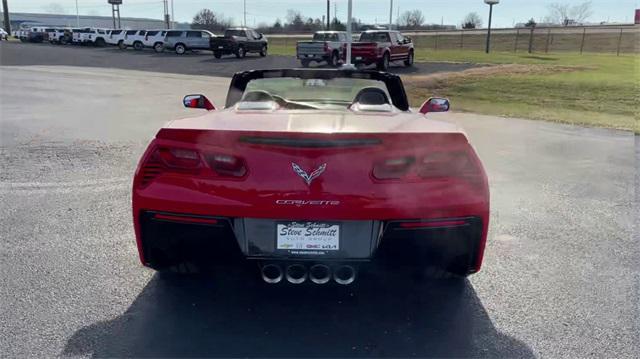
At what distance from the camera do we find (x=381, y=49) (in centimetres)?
2491

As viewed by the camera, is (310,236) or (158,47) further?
(158,47)

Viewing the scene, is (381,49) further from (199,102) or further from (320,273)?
(320,273)

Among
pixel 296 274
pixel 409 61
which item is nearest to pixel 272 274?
pixel 296 274

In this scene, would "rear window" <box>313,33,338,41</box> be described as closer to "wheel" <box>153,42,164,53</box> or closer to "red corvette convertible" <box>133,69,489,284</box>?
"wheel" <box>153,42,164,53</box>

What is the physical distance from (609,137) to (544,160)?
9.01ft

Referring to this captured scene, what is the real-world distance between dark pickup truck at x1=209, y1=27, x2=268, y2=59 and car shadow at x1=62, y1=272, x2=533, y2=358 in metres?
32.5

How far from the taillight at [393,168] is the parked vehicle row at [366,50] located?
22203mm

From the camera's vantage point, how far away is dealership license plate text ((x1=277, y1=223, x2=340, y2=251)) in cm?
289

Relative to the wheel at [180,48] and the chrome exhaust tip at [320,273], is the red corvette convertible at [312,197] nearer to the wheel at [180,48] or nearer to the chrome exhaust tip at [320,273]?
the chrome exhaust tip at [320,273]

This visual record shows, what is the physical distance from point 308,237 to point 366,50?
22.4m

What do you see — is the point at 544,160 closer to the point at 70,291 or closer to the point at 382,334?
the point at 382,334

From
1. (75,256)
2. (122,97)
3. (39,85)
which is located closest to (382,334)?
(75,256)

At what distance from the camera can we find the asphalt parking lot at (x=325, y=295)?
9.59 feet

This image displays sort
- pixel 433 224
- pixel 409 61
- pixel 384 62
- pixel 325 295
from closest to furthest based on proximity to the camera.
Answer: pixel 433 224 < pixel 325 295 < pixel 384 62 < pixel 409 61
